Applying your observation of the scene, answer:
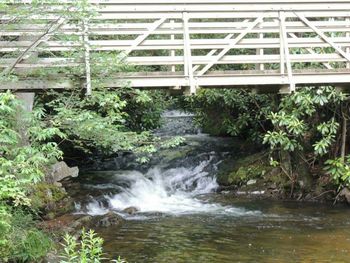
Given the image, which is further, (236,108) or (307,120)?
(236,108)

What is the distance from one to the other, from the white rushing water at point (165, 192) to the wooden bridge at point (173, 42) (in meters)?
4.13

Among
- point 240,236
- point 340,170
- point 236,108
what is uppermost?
point 236,108

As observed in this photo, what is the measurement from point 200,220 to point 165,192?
3.13 m

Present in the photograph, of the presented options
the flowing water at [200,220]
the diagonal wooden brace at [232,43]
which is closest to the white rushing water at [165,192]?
the flowing water at [200,220]

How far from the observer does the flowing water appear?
8625mm

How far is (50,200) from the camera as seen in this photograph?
10.7 m

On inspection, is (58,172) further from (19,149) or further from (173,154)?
(173,154)

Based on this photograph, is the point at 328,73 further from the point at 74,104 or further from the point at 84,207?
the point at 84,207

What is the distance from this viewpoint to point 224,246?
29.5ft

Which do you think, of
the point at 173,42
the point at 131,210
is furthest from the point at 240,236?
the point at 173,42

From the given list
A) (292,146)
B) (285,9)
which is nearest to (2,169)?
(285,9)

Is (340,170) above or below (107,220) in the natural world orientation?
above

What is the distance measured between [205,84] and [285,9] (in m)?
1.91

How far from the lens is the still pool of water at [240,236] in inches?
333
